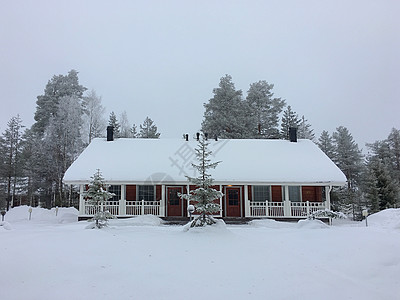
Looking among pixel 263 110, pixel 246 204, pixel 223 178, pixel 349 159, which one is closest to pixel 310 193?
pixel 246 204

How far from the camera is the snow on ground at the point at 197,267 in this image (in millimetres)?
4211

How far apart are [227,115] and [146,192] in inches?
599

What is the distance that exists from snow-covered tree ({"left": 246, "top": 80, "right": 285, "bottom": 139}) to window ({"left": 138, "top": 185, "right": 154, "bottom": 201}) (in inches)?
612

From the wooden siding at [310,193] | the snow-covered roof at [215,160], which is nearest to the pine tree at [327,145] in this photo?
the snow-covered roof at [215,160]

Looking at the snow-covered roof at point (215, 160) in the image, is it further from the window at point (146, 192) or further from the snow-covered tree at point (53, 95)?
the snow-covered tree at point (53, 95)

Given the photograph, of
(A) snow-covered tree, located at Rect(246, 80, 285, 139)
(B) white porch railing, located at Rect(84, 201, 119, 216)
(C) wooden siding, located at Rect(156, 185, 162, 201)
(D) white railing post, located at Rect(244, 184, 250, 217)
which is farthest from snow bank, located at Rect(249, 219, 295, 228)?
(A) snow-covered tree, located at Rect(246, 80, 285, 139)

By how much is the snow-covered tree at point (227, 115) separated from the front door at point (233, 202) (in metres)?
12.3

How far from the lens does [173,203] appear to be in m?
16.9

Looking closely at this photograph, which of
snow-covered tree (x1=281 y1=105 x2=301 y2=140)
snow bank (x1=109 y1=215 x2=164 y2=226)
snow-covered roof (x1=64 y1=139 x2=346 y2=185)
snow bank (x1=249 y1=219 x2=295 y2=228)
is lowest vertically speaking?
snow bank (x1=249 y1=219 x2=295 y2=228)

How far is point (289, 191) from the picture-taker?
17016mm

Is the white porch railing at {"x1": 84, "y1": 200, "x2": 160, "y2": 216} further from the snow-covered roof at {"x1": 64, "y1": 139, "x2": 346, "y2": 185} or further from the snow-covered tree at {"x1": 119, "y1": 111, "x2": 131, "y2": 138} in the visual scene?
the snow-covered tree at {"x1": 119, "y1": 111, "x2": 131, "y2": 138}

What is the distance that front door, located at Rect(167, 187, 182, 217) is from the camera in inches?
661

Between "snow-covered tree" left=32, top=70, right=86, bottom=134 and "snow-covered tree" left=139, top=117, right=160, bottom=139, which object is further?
"snow-covered tree" left=139, top=117, right=160, bottom=139

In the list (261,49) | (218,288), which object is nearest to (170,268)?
(218,288)
